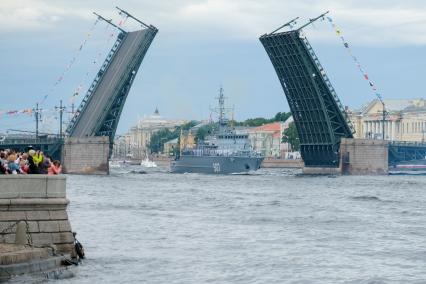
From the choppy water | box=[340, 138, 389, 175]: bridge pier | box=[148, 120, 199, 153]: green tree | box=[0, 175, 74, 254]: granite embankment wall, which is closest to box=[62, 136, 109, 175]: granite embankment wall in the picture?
box=[340, 138, 389, 175]: bridge pier

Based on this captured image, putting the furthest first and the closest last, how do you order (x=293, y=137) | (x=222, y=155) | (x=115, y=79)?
1. (x=293, y=137)
2. (x=222, y=155)
3. (x=115, y=79)

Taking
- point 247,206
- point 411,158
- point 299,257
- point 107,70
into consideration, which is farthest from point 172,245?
point 411,158

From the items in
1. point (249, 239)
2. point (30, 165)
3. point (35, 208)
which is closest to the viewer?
point (35, 208)

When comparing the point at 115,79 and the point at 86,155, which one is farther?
the point at 86,155

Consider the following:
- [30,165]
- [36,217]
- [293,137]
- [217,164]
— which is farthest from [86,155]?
[36,217]

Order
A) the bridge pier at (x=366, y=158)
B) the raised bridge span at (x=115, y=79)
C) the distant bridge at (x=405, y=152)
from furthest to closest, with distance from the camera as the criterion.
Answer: the distant bridge at (x=405, y=152), the bridge pier at (x=366, y=158), the raised bridge span at (x=115, y=79)

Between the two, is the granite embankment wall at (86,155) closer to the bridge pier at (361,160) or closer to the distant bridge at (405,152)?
the bridge pier at (361,160)

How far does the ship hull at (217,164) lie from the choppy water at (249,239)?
3432 centimetres

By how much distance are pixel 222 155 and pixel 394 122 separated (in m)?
38.0

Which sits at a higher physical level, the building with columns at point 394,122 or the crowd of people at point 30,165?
the building with columns at point 394,122

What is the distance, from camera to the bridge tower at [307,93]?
51344 mm

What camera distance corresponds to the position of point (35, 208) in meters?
15.4

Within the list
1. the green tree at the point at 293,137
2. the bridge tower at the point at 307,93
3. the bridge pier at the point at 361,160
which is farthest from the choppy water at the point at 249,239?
the green tree at the point at 293,137

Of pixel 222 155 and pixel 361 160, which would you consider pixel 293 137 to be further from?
pixel 361 160
